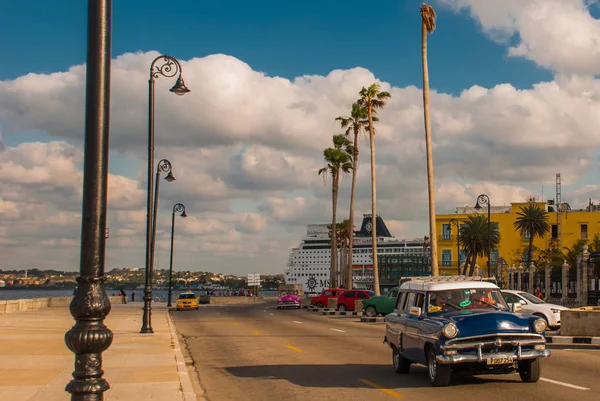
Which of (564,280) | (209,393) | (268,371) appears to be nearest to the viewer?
(209,393)

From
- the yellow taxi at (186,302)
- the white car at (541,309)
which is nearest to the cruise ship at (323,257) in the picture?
the yellow taxi at (186,302)

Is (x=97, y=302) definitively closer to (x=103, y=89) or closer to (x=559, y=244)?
(x=103, y=89)

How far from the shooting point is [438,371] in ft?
41.1

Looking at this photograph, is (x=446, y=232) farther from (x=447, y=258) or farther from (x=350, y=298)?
(x=350, y=298)

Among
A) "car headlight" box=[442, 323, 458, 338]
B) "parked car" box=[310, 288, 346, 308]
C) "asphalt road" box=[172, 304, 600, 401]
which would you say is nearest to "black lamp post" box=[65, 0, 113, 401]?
"asphalt road" box=[172, 304, 600, 401]

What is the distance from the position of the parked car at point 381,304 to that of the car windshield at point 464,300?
2692 centimetres

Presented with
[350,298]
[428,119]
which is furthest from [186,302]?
[428,119]

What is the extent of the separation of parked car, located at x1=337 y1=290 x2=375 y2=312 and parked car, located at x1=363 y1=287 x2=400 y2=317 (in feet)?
20.8

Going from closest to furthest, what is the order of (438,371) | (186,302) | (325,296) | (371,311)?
(438,371), (371,311), (325,296), (186,302)

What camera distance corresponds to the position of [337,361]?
1775 centimetres

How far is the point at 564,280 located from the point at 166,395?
3933 centimetres

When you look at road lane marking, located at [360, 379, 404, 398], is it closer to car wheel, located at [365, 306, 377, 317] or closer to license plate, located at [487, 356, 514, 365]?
license plate, located at [487, 356, 514, 365]

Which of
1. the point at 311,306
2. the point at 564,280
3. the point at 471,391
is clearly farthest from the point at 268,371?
the point at 311,306

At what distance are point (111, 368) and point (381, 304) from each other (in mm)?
26627
